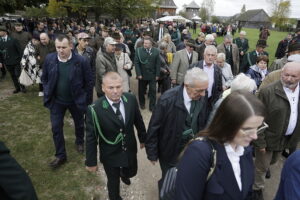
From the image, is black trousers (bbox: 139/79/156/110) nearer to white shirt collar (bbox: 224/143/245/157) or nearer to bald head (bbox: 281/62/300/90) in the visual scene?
bald head (bbox: 281/62/300/90)

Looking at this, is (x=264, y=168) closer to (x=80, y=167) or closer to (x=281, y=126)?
(x=281, y=126)

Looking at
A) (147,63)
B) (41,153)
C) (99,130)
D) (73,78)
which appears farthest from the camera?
(147,63)

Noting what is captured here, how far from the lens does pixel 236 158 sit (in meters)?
1.62

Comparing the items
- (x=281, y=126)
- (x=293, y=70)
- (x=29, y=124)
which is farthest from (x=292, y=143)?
(x=29, y=124)

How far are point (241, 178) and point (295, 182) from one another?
0.34 meters

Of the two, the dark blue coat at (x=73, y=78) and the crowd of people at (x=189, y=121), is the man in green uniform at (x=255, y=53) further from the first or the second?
the dark blue coat at (x=73, y=78)

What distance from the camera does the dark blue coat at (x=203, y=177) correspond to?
57.5 inches

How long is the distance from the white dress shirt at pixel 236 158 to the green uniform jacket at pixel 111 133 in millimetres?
1550

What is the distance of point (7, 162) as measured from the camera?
1396 millimetres

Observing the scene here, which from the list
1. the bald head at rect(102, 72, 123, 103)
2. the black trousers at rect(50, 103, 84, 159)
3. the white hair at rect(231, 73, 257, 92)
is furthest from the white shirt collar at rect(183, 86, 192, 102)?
the black trousers at rect(50, 103, 84, 159)

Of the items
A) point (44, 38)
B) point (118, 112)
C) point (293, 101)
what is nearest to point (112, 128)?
point (118, 112)

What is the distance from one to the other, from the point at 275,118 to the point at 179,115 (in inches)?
54.3

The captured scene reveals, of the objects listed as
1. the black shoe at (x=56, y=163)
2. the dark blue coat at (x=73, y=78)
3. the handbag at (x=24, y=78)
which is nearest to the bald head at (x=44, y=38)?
the handbag at (x=24, y=78)

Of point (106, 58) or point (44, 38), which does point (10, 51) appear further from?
→ point (106, 58)
